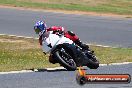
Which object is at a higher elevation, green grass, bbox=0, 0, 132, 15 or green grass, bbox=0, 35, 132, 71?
green grass, bbox=0, 35, 132, 71

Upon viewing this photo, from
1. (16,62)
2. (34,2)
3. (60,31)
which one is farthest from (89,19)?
(60,31)

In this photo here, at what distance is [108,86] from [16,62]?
4669 mm

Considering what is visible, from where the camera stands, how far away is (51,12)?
107 feet

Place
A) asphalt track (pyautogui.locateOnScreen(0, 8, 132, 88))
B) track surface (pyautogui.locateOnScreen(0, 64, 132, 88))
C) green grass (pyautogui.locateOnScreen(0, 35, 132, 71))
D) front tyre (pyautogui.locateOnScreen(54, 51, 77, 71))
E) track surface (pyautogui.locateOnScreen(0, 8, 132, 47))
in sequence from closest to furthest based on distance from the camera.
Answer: track surface (pyautogui.locateOnScreen(0, 64, 132, 88)) → asphalt track (pyautogui.locateOnScreen(0, 8, 132, 88)) → front tyre (pyautogui.locateOnScreen(54, 51, 77, 71)) → green grass (pyautogui.locateOnScreen(0, 35, 132, 71)) → track surface (pyautogui.locateOnScreen(0, 8, 132, 47))

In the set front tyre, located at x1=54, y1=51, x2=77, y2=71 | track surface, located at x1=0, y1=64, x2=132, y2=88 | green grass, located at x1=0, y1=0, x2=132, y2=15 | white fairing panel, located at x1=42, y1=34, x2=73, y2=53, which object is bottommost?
green grass, located at x1=0, y1=0, x2=132, y2=15

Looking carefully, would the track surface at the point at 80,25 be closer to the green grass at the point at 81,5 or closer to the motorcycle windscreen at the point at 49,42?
the green grass at the point at 81,5

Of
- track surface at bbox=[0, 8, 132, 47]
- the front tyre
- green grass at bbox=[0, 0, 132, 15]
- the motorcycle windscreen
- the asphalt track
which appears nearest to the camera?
the motorcycle windscreen

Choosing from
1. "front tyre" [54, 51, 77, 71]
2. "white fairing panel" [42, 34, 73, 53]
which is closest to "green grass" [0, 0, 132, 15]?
"front tyre" [54, 51, 77, 71]

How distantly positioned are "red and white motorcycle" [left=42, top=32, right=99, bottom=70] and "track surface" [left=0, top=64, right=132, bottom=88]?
1.40ft

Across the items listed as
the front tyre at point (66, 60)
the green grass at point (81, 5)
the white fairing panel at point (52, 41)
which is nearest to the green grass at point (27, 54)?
the front tyre at point (66, 60)

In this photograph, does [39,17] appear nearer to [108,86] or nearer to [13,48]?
[13,48]

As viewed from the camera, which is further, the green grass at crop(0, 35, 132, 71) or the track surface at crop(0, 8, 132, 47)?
the track surface at crop(0, 8, 132, 47)

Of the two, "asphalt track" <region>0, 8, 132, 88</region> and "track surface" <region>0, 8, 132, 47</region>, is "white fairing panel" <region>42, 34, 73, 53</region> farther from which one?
"track surface" <region>0, 8, 132, 47</region>

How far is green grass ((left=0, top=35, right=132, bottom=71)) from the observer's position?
13792mm
